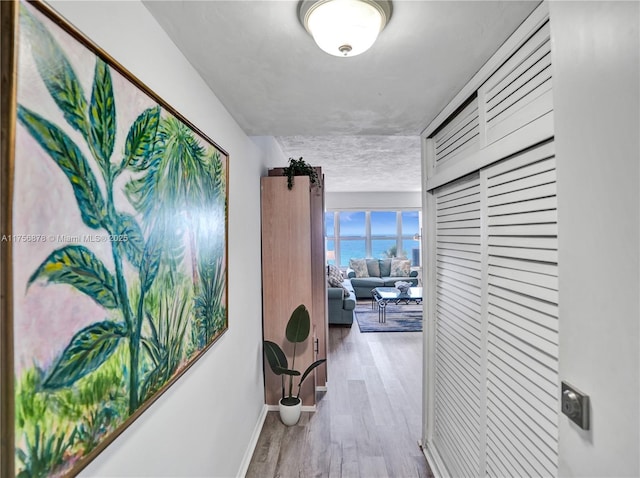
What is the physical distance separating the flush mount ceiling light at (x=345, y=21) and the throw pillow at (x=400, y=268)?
7381mm

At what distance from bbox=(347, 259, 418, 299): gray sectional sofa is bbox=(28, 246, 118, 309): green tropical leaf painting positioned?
704cm

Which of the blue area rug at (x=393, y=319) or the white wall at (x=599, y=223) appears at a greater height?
the white wall at (x=599, y=223)

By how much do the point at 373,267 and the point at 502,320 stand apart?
22.7 ft

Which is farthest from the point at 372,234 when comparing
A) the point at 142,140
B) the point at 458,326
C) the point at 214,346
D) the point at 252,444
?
the point at 142,140

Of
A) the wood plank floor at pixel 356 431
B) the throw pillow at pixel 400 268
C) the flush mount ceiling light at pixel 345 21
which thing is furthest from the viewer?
the throw pillow at pixel 400 268

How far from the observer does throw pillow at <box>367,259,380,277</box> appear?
8188 millimetres

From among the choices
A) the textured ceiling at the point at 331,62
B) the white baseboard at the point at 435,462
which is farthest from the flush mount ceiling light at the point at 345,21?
the white baseboard at the point at 435,462

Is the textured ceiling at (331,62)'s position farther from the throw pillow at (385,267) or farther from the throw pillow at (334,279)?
the throw pillow at (385,267)

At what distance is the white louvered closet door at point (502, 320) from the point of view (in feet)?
3.64

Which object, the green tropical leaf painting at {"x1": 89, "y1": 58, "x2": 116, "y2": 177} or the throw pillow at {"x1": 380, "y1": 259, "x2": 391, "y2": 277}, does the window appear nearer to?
the throw pillow at {"x1": 380, "y1": 259, "x2": 391, "y2": 277}

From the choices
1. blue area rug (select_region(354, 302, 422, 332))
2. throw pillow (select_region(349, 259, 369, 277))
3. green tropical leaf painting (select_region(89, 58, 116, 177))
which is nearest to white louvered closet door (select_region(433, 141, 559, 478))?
green tropical leaf painting (select_region(89, 58, 116, 177))

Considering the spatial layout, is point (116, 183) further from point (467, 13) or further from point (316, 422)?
point (316, 422)

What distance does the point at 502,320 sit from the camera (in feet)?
4.49

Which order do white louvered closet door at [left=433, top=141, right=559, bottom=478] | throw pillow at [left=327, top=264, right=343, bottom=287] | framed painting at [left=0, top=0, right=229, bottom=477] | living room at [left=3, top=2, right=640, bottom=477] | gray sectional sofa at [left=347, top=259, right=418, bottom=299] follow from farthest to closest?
gray sectional sofa at [left=347, top=259, right=418, bottom=299], throw pillow at [left=327, top=264, right=343, bottom=287], white louvered closet door at [left=433, top=141, right=559, bottom=478], living room at [left=3, top=2, right=640, bottom=477], framed painting at [left=0, top=0, right=229, bottom=477]
